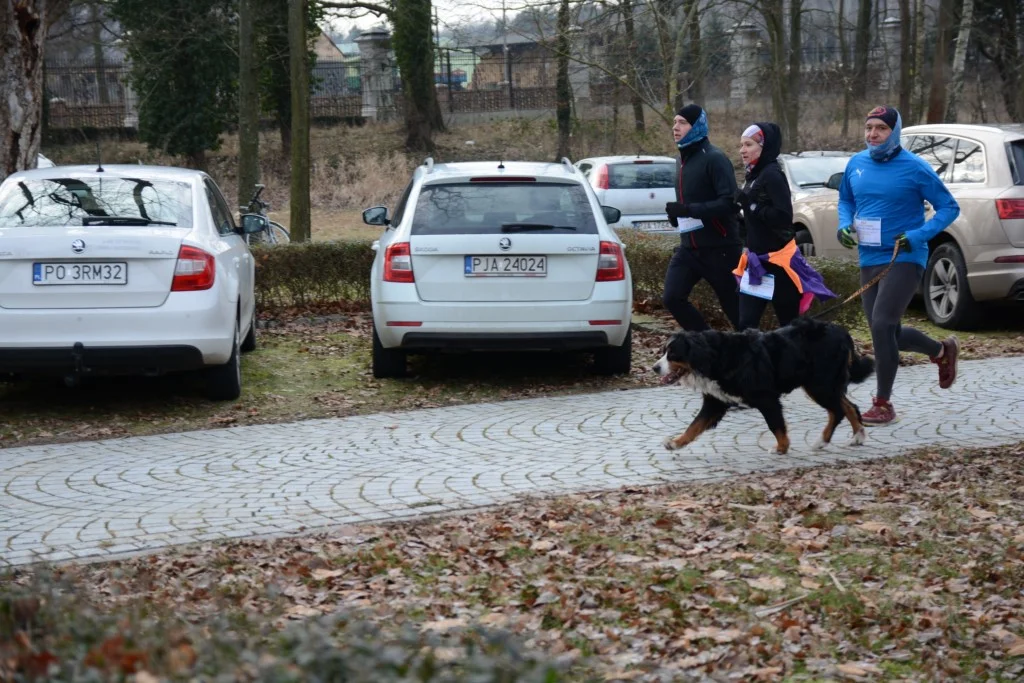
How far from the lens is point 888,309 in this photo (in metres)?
8.33

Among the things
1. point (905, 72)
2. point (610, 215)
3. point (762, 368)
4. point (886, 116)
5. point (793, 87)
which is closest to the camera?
point (762, 368)

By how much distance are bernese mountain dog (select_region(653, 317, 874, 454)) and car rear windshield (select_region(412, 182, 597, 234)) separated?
8.27 ft

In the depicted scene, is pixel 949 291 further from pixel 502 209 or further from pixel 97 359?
pixel 97 359

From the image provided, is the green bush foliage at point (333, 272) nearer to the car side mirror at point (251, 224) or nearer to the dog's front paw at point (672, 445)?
the car side mirror at point (251, 224)

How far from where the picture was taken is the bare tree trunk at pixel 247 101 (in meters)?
19.0

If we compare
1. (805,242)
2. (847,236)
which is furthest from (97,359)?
(805,242)

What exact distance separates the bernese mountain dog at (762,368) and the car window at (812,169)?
9.00 meters

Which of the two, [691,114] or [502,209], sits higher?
[691,114]

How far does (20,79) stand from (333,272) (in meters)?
3.56

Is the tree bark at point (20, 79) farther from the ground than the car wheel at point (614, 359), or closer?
farther from the ground

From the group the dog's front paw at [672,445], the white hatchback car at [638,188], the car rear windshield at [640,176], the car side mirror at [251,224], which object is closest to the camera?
the dog's front paw at [672,445]

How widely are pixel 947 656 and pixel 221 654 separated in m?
3.01

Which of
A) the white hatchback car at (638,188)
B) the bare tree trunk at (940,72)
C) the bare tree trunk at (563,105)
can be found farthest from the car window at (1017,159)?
the bare tree trunk at (563,105)

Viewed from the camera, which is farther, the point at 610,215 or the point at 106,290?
the point at 610,215
